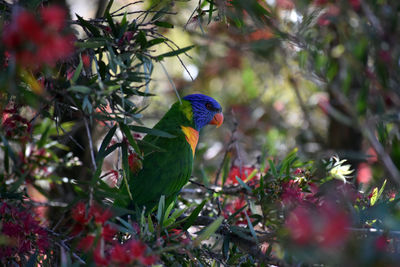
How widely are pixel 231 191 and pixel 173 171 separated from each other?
1.14ft

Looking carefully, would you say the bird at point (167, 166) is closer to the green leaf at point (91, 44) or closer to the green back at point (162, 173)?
the green back at point (162, 173)

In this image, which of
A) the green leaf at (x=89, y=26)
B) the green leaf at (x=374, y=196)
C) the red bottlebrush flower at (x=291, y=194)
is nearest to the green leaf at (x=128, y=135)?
the green leaf at (x=89, y=26)

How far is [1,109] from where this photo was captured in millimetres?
1216

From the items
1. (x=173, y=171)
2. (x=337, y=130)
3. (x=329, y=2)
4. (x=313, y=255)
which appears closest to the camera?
(x=313, y=255)

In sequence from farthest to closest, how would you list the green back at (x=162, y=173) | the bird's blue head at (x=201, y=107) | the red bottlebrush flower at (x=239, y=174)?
1. the bird's blue head at (x=201, y=107)
2. the red bottlebrush flower at (x=239, y=174)
3. the green back at (x=162, y=173)

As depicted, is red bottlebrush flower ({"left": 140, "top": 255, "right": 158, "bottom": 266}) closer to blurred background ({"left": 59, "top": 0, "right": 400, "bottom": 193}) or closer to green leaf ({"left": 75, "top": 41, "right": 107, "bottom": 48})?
blurred background ({"left": 59, "top": 0, "right": 400, "bottom": 193})

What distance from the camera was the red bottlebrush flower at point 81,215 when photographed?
960 millimetres

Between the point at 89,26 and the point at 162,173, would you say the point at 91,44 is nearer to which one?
the point at 89,26

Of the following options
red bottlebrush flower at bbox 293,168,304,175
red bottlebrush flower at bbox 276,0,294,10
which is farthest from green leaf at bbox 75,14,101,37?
red bottlebrush flower at bbox 276,0,294,10

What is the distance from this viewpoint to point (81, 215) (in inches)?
38.2

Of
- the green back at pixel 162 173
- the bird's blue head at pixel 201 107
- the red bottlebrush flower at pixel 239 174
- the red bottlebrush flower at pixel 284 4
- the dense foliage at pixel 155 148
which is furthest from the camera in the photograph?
the red bottlebrush flower at pixel 284 4

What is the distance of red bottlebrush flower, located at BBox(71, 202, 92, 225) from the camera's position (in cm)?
96

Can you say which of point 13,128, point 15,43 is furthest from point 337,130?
point 15,43

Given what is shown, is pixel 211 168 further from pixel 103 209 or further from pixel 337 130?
pixel 103 209
